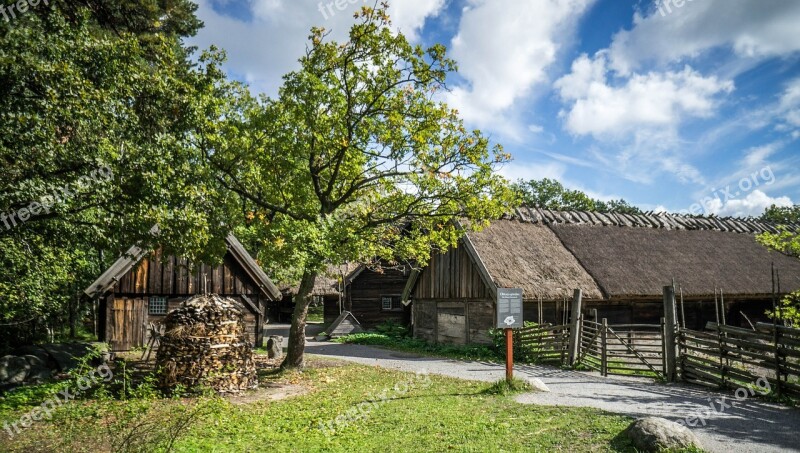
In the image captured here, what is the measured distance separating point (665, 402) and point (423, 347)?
11920 mm

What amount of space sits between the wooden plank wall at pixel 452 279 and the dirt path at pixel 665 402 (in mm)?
4037

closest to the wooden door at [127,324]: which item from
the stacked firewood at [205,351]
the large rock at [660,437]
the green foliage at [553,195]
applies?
the stacked firewood at [205,351]

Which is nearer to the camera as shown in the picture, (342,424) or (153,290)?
(342,424)

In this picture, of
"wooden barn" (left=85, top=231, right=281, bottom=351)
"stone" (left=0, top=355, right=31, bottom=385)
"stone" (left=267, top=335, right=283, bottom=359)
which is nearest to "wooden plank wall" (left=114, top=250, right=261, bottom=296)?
"wooden barn" (left=85, top=231, right=281, bottom=351)

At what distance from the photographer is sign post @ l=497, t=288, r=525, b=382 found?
38.1ft

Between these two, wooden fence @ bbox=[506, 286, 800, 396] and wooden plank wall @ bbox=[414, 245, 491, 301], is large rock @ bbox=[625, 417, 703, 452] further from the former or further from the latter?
wooden plank wall @ bbox=[414, 245, 491, 301]

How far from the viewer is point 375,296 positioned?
2919cm

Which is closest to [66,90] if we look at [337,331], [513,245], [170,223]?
[170,223]

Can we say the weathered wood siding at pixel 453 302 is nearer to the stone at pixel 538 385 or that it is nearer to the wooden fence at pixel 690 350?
the wooden fence at pixel 690 350

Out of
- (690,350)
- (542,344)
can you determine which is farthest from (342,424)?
(542,344)

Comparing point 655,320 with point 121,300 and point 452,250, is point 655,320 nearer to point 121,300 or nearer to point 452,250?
point 452,250

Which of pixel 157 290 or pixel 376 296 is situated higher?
pixel 157 290

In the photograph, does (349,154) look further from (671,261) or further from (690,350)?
(671,261)

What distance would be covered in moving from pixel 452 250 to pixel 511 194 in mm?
7375
